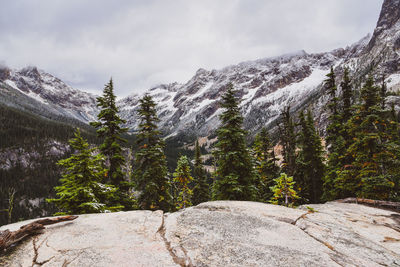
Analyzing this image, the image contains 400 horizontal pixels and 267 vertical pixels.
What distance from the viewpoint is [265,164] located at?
2566cm

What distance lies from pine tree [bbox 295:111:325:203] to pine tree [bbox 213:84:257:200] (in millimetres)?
12552

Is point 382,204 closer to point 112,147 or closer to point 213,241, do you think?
point 213,241

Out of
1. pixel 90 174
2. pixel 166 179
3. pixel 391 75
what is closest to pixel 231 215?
pixel 90 174

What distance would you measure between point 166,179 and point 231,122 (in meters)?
8.03

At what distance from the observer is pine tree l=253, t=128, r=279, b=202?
80.2 feet

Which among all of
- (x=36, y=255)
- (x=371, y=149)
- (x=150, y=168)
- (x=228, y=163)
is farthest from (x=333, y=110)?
(x=36, y=255)

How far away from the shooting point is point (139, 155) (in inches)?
651

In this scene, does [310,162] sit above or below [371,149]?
below

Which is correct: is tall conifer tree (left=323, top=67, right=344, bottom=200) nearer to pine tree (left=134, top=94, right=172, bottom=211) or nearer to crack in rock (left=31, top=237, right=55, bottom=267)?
pine tree (left=134, top=94, right=172, bottom=211)

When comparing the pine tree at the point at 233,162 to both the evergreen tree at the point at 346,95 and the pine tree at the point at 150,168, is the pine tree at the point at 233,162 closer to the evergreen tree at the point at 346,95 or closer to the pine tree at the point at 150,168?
the pine tree at the point at 150,168

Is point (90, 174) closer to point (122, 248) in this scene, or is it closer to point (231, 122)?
point (122, 248)

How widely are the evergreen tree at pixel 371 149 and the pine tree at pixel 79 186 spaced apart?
1713cm

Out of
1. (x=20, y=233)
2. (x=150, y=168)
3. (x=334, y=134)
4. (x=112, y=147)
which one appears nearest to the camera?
(x=20, y=233)

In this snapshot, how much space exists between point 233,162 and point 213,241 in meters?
10.4
